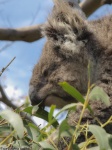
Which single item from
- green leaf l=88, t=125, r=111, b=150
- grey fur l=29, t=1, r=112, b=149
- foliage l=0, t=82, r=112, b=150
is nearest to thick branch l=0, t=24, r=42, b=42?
grey fur l=29, t=1, r=112, b=149

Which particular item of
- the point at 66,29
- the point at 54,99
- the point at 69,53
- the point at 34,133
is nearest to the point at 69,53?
the point at 69,53

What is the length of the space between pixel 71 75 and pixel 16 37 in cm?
176

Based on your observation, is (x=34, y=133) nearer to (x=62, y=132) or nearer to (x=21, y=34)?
(x=62, y=132)

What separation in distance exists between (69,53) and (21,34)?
1.72 m

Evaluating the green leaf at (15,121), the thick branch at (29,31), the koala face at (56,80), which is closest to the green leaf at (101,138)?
the green leaf at (15,121)

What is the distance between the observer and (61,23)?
267cm

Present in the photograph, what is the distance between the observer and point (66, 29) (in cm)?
267

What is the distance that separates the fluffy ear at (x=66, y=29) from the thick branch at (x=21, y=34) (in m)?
1.53

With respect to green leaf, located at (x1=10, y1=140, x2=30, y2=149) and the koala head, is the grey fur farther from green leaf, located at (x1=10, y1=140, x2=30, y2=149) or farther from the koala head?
green leaf, located at (x1=10, y1=140, x2=30, y2=149)

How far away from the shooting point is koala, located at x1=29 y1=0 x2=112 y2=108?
8.70 feet

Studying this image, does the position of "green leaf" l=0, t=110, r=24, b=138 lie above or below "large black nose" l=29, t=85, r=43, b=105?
above

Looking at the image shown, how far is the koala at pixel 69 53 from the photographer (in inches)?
104

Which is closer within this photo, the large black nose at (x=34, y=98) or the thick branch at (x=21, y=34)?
the large black nose at (x=34, y=98)

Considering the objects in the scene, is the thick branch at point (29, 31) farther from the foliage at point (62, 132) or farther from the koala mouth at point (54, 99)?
the foliage at point (62, 132)
